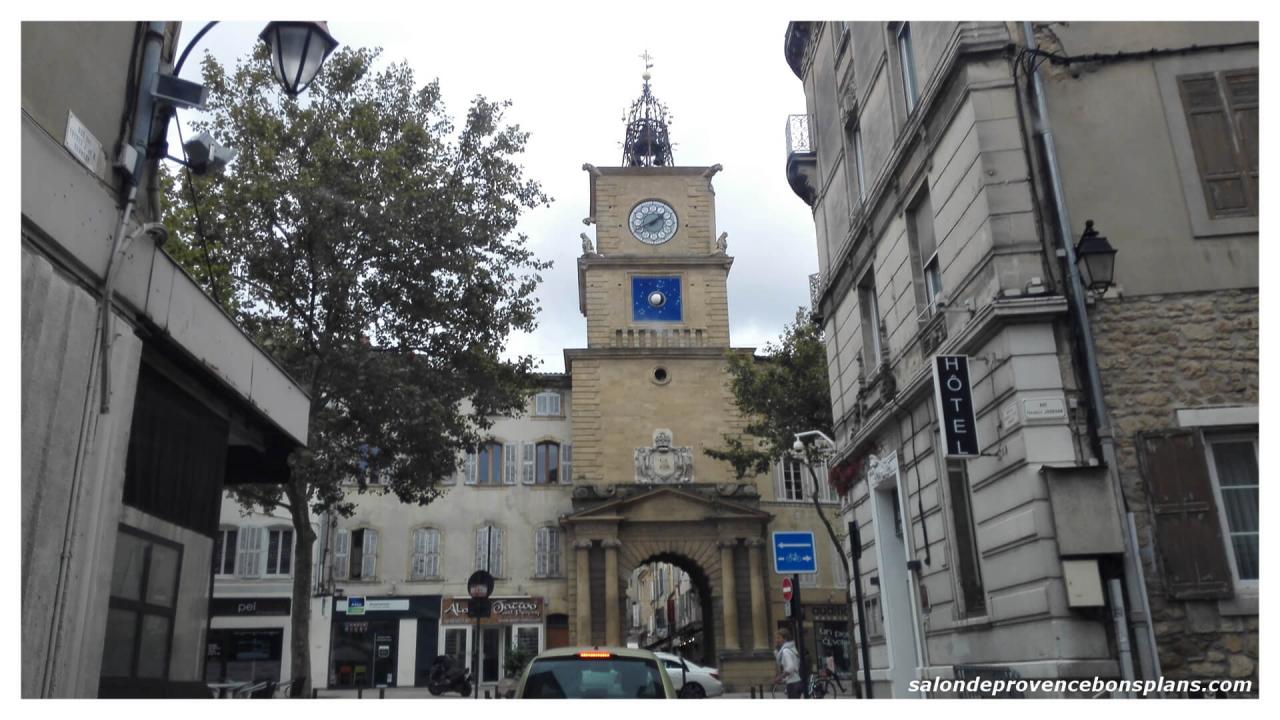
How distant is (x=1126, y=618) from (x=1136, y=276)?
3749 mm

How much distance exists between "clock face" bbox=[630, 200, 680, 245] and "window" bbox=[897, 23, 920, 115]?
28655 mm

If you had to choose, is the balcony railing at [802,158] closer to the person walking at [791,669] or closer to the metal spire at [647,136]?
the person walking at [791,669]

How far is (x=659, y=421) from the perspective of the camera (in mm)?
40250

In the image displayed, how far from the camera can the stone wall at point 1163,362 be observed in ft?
34.9

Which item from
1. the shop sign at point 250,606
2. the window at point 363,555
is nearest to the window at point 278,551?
the shop sign at point 250,606

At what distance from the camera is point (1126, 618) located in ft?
33.2

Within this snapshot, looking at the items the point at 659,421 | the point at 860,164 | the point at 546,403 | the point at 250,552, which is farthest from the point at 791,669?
the point at 250,552

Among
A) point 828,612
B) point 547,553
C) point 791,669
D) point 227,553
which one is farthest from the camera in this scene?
point 547,553

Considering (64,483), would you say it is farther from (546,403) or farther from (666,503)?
(546,403)

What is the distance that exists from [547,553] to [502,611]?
2.71 metres

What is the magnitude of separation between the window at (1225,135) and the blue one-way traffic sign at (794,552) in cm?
679

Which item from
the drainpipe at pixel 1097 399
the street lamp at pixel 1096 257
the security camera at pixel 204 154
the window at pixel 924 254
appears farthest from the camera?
the window at pixel 924 254

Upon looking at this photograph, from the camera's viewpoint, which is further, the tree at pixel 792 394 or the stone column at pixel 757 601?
the stone column at pixel 757 601

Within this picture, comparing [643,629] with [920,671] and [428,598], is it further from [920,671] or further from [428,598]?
[920,671]
